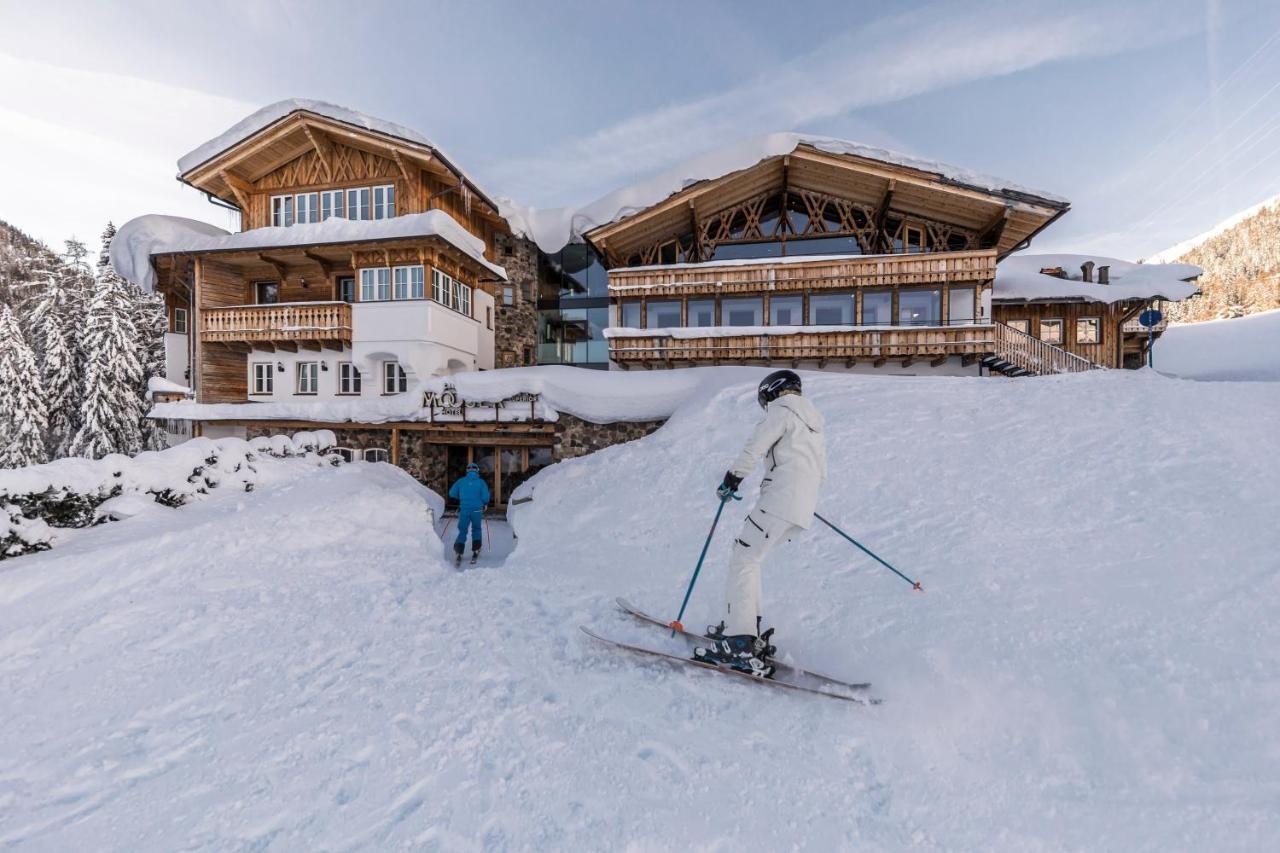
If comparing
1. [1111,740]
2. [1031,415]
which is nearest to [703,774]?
[1111,740]

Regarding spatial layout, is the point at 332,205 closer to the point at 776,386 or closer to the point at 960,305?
the point at 776,386

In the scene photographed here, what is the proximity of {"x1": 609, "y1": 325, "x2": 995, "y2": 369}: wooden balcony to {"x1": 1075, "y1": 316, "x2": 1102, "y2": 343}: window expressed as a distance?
7533 mm

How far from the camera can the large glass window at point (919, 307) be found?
51.9 ft

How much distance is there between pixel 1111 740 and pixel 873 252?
1638 centimetres

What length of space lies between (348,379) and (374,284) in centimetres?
364

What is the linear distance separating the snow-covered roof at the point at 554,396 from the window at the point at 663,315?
4.68 meters

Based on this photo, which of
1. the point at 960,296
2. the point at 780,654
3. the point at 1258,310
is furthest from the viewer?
the point at 1258,310

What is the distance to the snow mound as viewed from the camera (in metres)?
19.4

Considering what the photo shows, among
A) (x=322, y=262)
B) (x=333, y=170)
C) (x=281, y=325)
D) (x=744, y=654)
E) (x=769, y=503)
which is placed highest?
(x=333, y=170)

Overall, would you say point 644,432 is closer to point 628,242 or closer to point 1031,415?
point 1031,415

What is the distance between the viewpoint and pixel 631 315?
1792 centimetres

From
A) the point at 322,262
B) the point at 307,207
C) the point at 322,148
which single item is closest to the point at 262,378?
the point at 322,262

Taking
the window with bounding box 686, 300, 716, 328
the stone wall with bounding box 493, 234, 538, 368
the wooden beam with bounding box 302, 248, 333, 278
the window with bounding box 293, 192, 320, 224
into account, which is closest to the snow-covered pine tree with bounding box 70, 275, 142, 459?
the window with bounding box 293, 192, 320, 224

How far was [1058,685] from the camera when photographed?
3.38m
